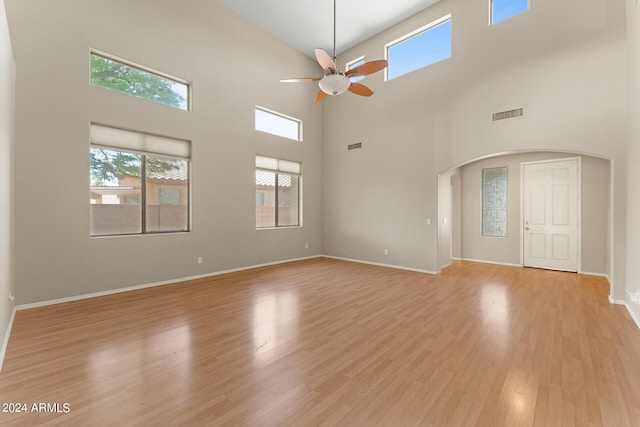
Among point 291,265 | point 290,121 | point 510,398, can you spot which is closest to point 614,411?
point 510,398

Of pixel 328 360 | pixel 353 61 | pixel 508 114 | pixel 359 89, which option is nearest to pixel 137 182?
pixel 359 89

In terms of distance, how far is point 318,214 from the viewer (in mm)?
8070

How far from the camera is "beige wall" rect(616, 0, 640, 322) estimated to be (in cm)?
324

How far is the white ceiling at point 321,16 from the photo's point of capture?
5.76 metres

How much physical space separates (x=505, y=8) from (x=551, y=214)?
4323mm

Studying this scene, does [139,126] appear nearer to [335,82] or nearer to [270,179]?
[270,179]

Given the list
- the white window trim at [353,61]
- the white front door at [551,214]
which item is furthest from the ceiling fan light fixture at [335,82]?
the white front door at [551,214]

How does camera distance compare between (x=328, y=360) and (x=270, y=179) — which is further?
(x=270, y=179)

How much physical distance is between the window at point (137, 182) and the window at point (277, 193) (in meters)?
1.75

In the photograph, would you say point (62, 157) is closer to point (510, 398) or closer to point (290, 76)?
point (290, 76)

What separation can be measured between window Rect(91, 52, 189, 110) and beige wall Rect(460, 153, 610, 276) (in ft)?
23.1

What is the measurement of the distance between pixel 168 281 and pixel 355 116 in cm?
586

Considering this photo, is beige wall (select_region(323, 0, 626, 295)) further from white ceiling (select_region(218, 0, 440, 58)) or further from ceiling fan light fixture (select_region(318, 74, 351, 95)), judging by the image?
ceiling fan light fixture (select_region(318, 74, 351, 95))

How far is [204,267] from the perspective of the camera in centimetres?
555
